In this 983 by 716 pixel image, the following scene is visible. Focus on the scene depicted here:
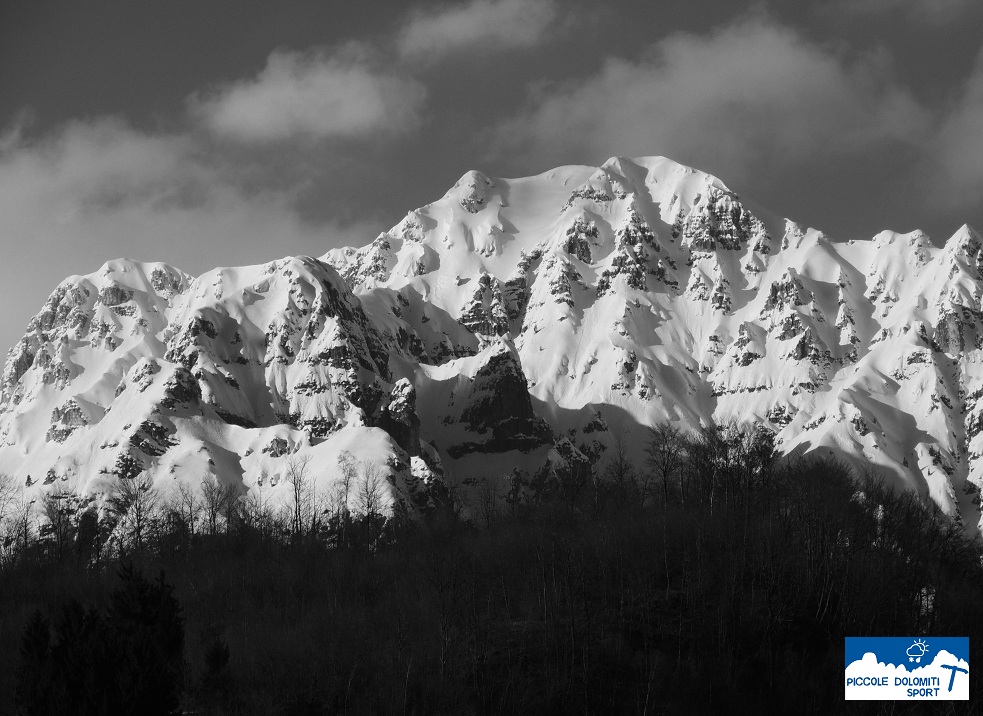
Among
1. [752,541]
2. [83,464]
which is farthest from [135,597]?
[83,464]

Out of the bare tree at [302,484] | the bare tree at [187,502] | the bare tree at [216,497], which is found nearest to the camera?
the bare tree at [216,497]

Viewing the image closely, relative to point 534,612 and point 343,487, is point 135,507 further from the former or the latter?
point 534,612

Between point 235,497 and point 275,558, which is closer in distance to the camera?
point 275,558

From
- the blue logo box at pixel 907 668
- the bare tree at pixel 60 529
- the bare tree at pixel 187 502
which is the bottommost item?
the blue logo box at pixel 907 668

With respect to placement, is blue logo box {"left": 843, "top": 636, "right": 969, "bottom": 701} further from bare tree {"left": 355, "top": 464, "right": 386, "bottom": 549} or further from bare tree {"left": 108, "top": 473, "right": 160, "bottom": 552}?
bare tree {"left": 355, "top": 464, "right": 386, "bottom": 549}

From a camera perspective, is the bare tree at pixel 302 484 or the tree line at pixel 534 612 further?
the bare tree at pixel 302 484

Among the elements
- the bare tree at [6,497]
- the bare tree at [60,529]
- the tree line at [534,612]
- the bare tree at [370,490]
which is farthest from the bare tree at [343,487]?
the tree line at [534,612]

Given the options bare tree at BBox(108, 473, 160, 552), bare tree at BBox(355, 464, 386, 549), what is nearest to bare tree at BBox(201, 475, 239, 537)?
bare tree at BBox(108, 473, 160, 552)

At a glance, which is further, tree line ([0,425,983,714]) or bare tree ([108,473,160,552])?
bare tree ([108,473,160,552])

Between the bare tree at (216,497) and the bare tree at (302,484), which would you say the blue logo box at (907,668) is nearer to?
the bare tree at (216,497)

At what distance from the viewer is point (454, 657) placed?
60.6m

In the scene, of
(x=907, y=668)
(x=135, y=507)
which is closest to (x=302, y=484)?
(x=135, y=507)

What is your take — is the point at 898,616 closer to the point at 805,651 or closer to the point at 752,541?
the point at 805,651

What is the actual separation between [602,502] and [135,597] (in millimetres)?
58652
